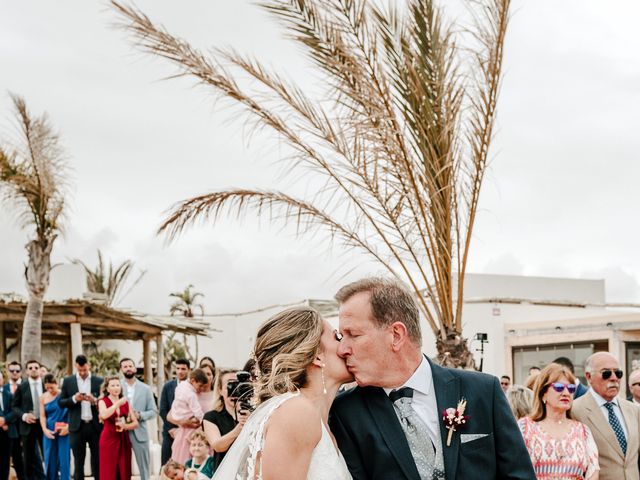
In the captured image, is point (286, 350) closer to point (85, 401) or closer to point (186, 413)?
point (186, 413)

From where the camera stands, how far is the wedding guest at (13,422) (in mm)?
16422

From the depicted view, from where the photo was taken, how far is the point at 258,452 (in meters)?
3.63

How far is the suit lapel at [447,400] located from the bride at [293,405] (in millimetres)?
368

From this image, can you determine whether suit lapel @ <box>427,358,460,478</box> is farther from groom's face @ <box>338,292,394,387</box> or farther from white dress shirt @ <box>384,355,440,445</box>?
groom's face @ <box>338,292,394,387</box>

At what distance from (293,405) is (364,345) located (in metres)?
0.41

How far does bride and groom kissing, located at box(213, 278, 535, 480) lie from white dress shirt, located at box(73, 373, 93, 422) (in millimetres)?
11387

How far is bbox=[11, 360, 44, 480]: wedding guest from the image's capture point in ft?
53.2

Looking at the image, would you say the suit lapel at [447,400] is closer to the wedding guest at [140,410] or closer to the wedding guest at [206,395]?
the wedding guest at [206,395]

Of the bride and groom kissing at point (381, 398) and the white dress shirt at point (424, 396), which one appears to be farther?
the white dress shirt at point (424, 396)

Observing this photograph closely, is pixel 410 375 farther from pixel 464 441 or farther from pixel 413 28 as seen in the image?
pixel 413 28

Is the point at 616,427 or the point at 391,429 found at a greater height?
the point at 391,429

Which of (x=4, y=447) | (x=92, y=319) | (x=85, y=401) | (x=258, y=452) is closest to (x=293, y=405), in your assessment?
(x=258, y=452)

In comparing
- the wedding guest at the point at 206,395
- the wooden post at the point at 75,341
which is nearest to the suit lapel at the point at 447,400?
the wedding guest at the point at 206,395

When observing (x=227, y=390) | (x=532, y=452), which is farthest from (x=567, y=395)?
(x=227, y=390)
